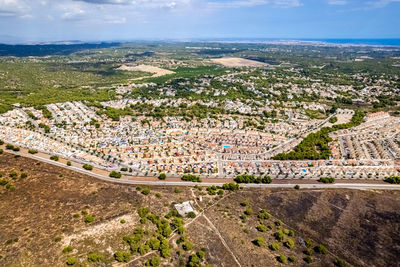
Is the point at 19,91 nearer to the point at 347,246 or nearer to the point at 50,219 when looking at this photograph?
the point at 50,219

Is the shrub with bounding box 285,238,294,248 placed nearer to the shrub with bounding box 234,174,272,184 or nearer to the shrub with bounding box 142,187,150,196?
the shrub with bounding box 234,174,272,184

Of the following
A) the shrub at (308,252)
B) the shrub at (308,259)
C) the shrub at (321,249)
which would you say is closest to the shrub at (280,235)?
the shrub at (308,252)

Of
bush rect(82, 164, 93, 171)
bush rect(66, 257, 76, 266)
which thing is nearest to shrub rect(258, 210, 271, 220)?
bush rect(66, 257, 76, 266)

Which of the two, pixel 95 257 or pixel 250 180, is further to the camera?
pixel 250 180

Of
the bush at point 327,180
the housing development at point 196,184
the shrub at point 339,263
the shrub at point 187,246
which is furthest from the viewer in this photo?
the bush at point 327,180

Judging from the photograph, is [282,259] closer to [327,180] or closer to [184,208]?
[184,208]

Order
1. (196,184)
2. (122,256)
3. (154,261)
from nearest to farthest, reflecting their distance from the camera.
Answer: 1. (154,261)
2. (122,256)
3. (196,184)

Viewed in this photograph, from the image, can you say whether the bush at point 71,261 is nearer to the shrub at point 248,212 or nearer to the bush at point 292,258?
the shrub at point 248,212

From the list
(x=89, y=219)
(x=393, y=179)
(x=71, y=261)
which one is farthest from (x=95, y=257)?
(x=393, y=179)

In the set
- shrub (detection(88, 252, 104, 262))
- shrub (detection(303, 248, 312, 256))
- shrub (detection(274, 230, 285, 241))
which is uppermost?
shrub (detection(88, 252, 104, 262))
